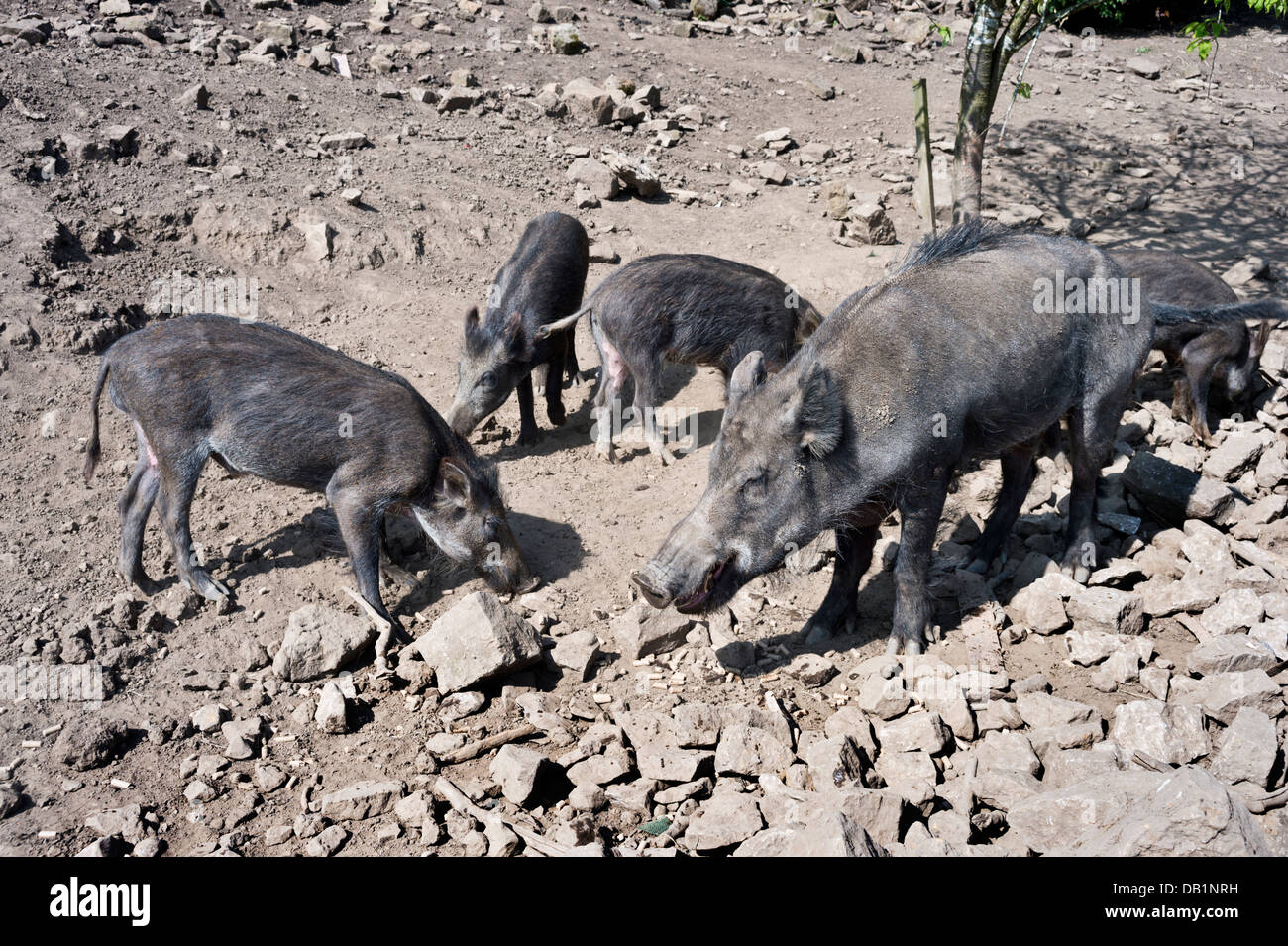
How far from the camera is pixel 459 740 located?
17.5ft

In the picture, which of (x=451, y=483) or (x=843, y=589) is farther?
(x=451, y=483)

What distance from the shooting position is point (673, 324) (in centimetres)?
859

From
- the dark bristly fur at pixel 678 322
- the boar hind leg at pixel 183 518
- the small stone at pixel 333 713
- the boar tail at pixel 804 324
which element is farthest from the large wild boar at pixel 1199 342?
the boar hind leg at pixel 183 518

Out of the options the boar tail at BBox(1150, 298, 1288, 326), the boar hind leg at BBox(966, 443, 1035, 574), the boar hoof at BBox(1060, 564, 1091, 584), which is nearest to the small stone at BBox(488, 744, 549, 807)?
the boar hind leg at BBox(966, 443, 1035, 574)

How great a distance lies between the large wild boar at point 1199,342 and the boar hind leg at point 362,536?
20.6ft

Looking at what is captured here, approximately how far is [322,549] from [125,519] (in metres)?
1.23

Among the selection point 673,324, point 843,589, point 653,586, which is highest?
point 673,324

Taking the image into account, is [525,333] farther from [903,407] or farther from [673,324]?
[903,407]

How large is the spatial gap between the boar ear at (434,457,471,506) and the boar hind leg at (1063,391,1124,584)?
12.5ft

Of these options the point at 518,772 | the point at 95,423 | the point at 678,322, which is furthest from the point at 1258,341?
the point at 95,423

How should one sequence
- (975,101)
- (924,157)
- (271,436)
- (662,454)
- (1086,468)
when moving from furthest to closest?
(924,157)
(975,101)
(662,454)
(271,436)
(1086,468)

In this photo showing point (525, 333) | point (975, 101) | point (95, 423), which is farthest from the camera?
point (975, 101)

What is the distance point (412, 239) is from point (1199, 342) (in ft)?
24.1

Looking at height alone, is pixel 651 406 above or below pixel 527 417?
above
